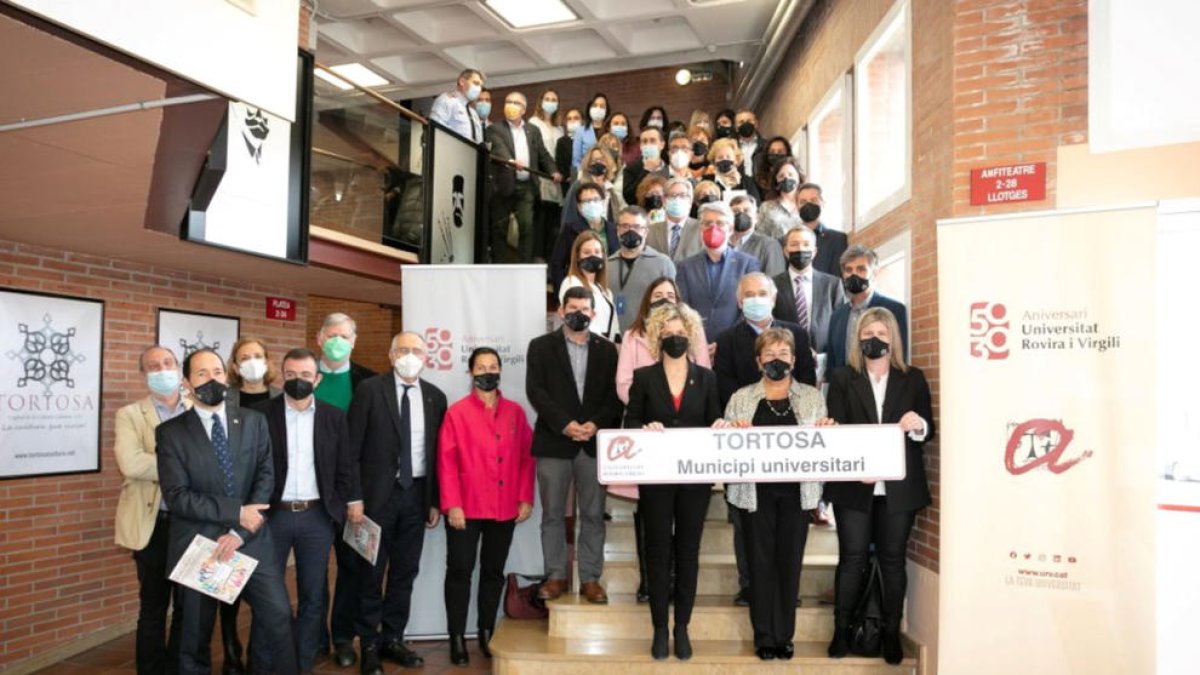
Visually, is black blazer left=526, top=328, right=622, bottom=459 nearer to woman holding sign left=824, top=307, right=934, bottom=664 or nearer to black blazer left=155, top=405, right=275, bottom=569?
woman holding sign left=824, top=307, right=934, bottom=664

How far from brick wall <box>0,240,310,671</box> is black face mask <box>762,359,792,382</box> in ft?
15.3

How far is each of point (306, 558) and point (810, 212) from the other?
3.79 meters

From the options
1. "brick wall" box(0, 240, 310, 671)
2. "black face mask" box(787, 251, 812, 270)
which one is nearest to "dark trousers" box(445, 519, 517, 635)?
"black face mask" box(787, 251, 812, 270)

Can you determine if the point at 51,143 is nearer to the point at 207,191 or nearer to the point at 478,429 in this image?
the point at 207,191

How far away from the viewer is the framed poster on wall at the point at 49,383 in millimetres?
5566

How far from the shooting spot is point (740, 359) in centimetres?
480

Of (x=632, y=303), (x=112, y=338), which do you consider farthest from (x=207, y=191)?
(x=112, y=338)

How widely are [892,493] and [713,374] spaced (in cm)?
106

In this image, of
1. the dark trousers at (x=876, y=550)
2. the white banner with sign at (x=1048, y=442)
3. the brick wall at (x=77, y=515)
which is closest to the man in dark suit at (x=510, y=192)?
the brick wall at (x=77, y=515)

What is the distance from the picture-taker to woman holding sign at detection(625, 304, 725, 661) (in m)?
4.46

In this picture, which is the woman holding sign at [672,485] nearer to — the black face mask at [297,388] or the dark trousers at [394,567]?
the dark trousers at [394,567]

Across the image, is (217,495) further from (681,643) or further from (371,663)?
(681,643)

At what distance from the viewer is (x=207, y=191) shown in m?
4.04

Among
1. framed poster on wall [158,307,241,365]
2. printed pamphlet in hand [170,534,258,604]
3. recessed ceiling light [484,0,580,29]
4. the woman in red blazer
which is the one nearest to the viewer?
printed pamphlet in hand [170,534,258,604]
